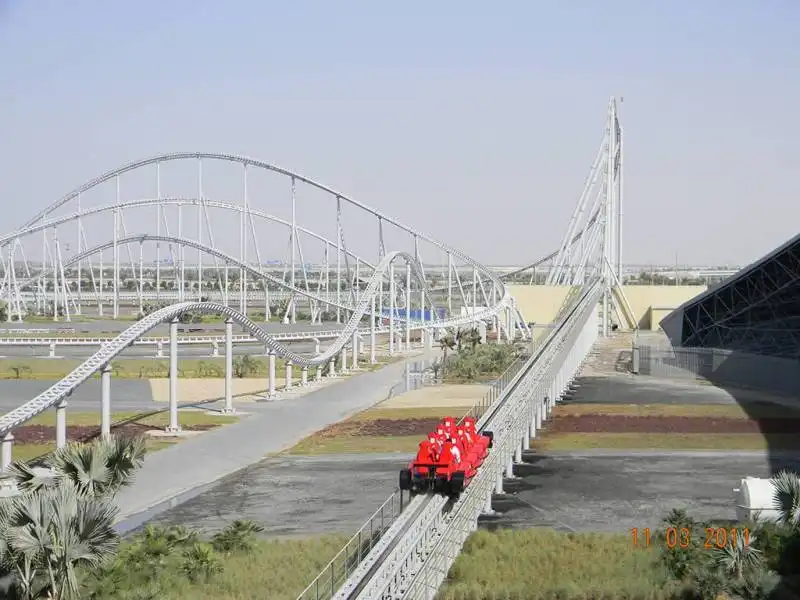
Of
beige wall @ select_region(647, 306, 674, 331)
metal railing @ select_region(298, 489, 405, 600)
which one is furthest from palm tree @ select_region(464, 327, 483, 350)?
metal railing @ select_region(298, 489, 405, 600)

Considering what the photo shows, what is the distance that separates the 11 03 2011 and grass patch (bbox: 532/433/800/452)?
634 inches

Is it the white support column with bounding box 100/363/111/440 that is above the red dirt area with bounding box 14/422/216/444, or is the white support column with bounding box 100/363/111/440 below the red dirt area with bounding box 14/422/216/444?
above

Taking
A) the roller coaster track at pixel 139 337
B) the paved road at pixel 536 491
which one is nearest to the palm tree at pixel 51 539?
the paved road at pixel 536 491

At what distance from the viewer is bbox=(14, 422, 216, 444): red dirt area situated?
48375 mm

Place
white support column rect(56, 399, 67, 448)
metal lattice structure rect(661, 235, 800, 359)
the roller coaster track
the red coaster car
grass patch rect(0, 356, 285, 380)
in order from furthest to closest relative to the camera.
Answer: grass patch rect(0, 356, 285, 380) < metal lattice structure rect(661, 235, 800, 359) < white support column rect(56, 399, 67, 448) < the roller coaster track < the red coaster car

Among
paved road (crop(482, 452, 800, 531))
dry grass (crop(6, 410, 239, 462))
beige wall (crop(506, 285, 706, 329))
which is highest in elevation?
beige wall (crop(506, 285, 706, 329))

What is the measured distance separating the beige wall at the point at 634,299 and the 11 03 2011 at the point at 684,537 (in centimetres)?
8721

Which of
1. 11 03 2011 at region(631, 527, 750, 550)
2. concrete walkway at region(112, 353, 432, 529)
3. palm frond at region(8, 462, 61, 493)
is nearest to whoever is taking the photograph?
palm frond at region(8, 462, 61, 493)

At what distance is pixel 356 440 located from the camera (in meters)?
49.7

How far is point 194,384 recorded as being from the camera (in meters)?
75.6

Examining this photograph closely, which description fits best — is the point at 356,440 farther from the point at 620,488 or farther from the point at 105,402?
the point at 620,488

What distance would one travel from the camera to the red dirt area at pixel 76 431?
159ft

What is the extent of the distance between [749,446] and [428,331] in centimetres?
6919

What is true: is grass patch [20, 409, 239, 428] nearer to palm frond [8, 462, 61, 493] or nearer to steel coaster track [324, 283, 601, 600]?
steel coaster track [324, 283, 601, 600]
